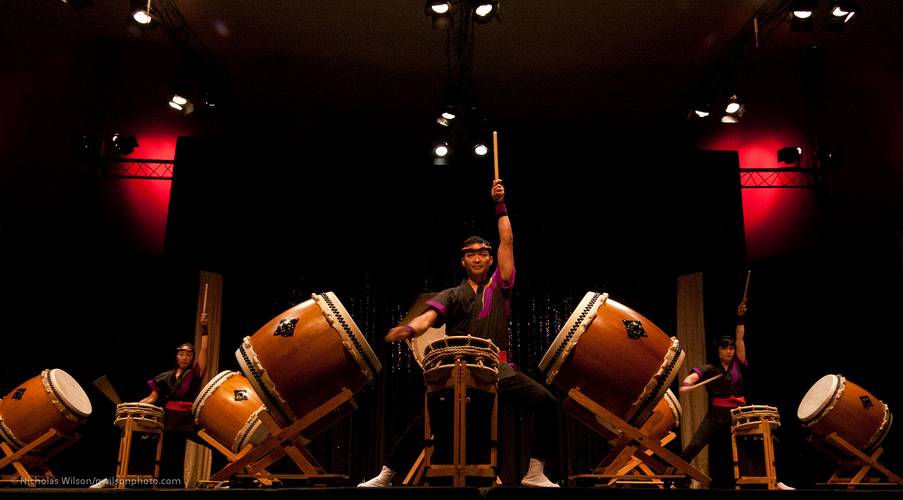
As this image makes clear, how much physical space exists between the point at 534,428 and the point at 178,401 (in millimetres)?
3172

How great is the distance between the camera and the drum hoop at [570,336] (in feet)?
11.5

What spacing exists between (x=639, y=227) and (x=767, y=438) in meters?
2.91

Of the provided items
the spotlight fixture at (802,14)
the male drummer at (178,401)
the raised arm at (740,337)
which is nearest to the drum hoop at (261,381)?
the male drummer at (178,401)

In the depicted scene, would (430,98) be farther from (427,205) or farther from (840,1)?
(840,1)

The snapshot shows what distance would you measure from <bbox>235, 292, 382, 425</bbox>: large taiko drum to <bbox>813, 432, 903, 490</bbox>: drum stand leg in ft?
12.4

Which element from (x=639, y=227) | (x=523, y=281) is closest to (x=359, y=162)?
(x=523, y=281)

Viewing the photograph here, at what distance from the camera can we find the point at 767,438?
4.90 meters

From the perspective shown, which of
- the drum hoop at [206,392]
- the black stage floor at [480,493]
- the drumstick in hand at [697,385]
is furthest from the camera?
the drum hoop at [206,392]

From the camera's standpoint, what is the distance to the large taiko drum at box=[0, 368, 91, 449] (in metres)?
5.48

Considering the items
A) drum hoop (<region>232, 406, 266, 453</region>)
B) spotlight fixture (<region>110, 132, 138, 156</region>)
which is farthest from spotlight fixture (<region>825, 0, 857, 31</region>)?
spotlight fixture (<region>110, 132, 138, 156</region>)

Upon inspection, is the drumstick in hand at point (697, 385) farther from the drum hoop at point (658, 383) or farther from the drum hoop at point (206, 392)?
the drum hoop at point (206, 392)

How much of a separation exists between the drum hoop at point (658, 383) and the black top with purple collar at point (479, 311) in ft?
2.05

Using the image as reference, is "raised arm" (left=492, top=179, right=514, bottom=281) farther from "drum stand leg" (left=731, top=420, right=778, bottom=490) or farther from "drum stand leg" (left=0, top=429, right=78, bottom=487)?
"drum stand leg" (left=0, top=429, right=78, bottom=487)

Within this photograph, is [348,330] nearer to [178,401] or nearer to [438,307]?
[438,307]
